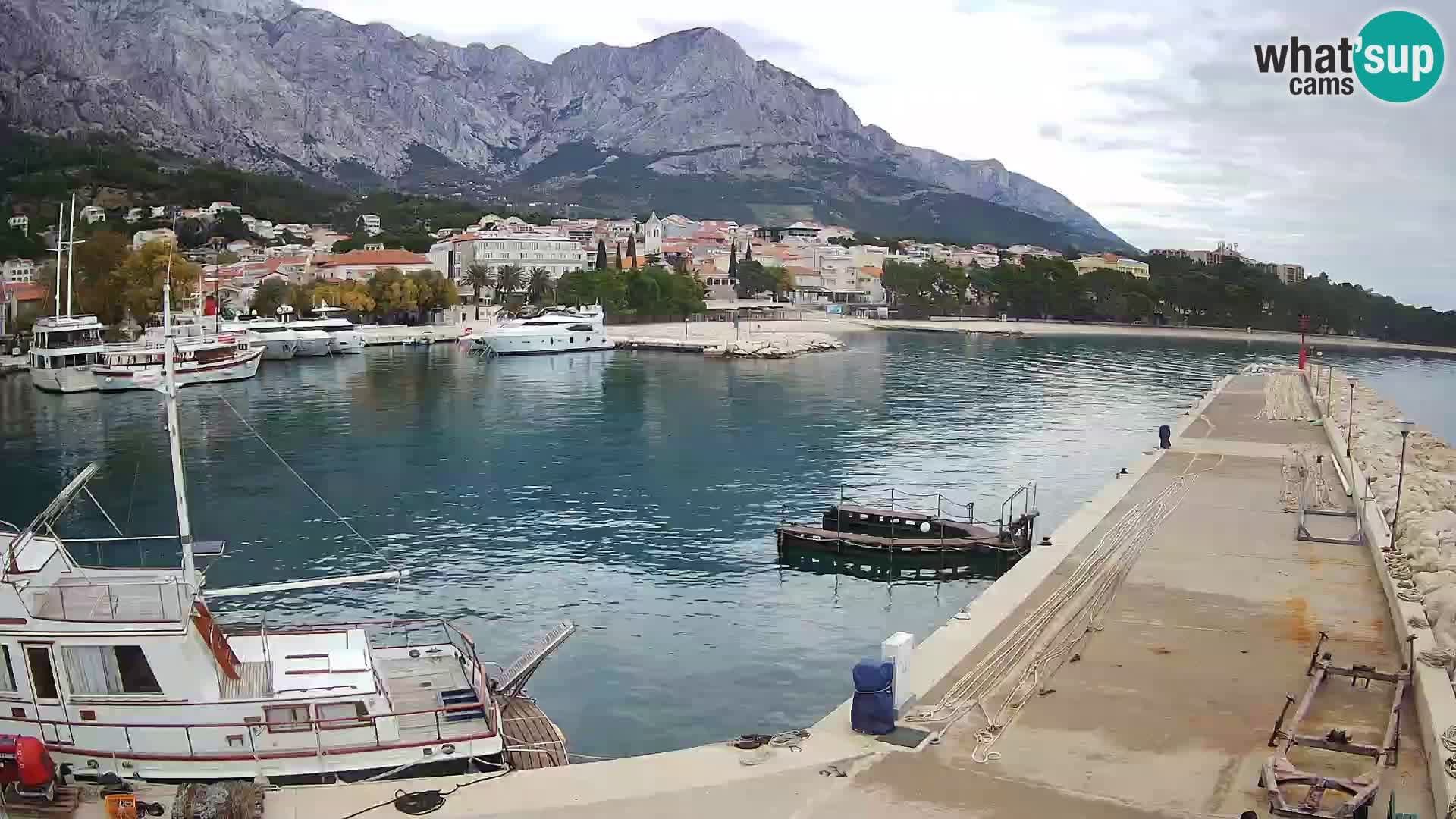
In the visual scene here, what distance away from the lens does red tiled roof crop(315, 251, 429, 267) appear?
116 meters

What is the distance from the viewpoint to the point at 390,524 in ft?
95.9

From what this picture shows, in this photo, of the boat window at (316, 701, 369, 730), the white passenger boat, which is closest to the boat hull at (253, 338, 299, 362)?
the white passenger boat

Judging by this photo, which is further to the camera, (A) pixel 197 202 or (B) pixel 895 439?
(A) pixel 197 202

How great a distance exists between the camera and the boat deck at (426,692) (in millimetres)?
12539

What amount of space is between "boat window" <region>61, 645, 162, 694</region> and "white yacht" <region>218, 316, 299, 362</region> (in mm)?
72731

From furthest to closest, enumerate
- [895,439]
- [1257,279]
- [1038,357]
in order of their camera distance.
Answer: [1257,279]
[1038,357]
[895,439]

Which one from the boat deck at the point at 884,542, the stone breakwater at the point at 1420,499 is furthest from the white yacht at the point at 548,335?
the boat deck at the point at 884,542

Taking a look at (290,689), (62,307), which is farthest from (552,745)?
(62,307)

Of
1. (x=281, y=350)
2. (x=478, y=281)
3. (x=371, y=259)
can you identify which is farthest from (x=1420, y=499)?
(x=371, y=259)

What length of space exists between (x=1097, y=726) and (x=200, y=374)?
206 ft

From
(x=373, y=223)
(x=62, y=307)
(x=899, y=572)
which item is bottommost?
(x=899, y=572)

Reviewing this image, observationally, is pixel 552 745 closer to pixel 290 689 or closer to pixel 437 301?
pixel 290 689

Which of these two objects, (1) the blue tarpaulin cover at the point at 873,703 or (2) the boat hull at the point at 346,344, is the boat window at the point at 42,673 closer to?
(1) the blue tarpaulin cover at the point at 873,703

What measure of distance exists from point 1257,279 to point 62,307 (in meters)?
123
